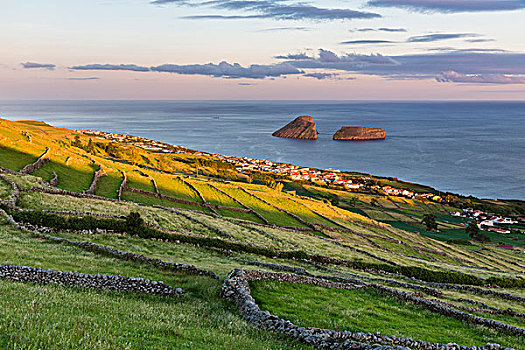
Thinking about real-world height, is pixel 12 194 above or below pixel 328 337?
above

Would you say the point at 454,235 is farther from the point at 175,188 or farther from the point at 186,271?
the point at 186,271

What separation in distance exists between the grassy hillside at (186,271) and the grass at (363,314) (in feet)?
0.32

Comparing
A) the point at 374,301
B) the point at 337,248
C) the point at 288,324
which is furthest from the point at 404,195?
the point at 288,324

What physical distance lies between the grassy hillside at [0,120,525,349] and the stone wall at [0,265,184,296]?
51cm

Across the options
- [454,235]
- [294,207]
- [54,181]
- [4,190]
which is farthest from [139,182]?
[454,235]

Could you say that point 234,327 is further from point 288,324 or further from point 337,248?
point 337,248

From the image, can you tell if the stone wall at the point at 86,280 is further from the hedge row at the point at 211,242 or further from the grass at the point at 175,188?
the grass at the point at 175,188

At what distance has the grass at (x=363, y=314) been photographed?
52.0 feet

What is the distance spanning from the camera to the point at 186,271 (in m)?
21.7

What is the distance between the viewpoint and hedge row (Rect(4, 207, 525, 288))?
93.9 ft

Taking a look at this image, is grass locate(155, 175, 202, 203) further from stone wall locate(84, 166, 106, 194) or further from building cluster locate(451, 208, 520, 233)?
building cluster locate(451, 208, 520, 233)

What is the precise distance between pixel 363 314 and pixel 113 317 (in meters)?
12.1

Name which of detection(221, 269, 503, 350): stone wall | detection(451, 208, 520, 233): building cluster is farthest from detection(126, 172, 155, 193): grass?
detection(451, 208, 520, 233): building cluster

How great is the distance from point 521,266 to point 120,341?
267 feet
